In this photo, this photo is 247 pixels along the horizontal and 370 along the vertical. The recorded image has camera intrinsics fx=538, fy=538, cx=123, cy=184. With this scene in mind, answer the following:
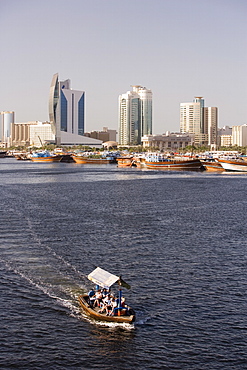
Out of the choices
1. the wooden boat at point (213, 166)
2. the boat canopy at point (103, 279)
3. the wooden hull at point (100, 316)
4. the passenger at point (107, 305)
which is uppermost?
the wooden boat at point (213, 166)

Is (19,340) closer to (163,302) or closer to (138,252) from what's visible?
(163,302)

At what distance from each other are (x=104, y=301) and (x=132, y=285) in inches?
125

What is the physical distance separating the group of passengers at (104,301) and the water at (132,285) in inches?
19.7

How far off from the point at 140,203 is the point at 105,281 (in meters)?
26.7

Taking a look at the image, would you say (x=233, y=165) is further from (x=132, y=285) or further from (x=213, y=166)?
(x=132, y=285)

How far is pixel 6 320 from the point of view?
16.9 metres

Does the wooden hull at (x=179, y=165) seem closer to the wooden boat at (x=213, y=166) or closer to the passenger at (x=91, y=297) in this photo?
the wooden boat at (x=213, y=166)

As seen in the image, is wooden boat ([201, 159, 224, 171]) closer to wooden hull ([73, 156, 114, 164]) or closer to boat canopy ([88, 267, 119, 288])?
wooden hull ([73, 156, 114, 164])

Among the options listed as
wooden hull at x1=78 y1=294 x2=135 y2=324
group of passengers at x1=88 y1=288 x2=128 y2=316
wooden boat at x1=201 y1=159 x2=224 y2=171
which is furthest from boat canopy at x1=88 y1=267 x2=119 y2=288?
wooden boat at x1=201 y1=159 x2=224 y2=171

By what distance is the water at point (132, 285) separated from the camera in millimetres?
14859

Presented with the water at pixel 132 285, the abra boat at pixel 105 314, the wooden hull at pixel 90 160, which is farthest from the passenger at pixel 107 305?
the wooden hull at pixel 90 160

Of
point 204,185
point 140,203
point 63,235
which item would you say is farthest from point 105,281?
point 204,185

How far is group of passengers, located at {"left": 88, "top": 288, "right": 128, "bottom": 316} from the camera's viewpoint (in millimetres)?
16828

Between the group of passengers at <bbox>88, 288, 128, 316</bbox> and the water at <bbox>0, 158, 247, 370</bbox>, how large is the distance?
500 millimetres
